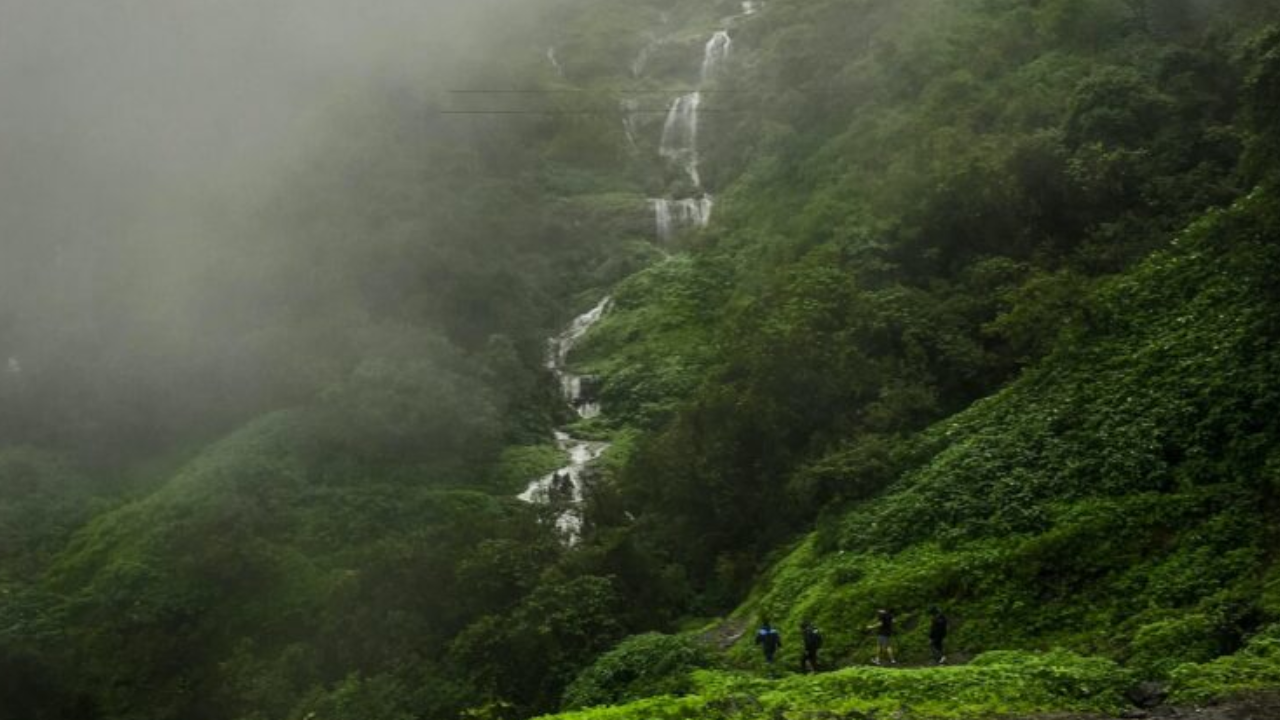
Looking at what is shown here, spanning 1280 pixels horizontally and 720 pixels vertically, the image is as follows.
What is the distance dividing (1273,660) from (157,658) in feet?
90.6

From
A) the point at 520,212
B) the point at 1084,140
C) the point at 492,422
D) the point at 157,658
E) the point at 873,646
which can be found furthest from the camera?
the point at 520,212

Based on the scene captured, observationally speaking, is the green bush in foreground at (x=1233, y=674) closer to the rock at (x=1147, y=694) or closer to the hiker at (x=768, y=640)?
the rock at (x=1147, y=694)

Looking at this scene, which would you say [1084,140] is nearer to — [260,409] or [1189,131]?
[1189,131]

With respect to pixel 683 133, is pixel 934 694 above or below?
below

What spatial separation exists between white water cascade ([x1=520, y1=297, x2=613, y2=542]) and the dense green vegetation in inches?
33.4

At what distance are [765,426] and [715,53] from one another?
43.0 metres

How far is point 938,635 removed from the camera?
20.2 metres

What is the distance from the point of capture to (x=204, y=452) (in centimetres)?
4059

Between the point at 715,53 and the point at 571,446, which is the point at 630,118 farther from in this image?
the point at 571,446

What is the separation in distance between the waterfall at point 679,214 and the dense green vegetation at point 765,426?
176cm

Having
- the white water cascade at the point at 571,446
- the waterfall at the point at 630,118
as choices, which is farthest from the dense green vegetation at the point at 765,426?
the waterfall at the point at 630,118

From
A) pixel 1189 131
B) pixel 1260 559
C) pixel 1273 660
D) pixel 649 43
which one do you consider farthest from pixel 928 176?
pixel 649 43

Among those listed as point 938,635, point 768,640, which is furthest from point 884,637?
point 768,640

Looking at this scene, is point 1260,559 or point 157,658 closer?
point 1260,559
